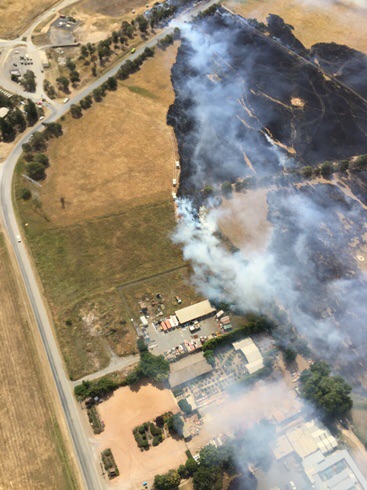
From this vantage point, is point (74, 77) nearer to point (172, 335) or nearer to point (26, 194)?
point (26, 194)

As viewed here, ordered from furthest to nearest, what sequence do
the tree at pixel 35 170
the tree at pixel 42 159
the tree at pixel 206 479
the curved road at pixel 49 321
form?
the tree at pixel 42 159, the tree at pixel 35 170, the curved road at pixel 49 321, the tree at pixel 206 479

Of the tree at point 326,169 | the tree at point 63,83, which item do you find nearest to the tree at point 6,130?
the tree at point 63,83

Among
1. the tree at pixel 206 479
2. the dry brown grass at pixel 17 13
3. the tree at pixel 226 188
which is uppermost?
the dry brown grass at pixel 17 13

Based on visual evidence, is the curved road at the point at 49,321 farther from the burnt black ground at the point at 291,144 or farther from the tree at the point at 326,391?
the burnt black ground at the point at 291,144

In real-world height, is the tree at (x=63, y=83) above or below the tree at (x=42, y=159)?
above

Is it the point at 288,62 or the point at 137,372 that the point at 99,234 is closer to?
the point at 137,372

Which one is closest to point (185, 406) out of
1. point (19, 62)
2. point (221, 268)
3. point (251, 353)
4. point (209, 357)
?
point (209, 357)

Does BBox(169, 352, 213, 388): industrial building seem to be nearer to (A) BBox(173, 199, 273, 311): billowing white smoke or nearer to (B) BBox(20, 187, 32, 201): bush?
(A) BBox(173, 199, 273, 311): billowing white smoke
